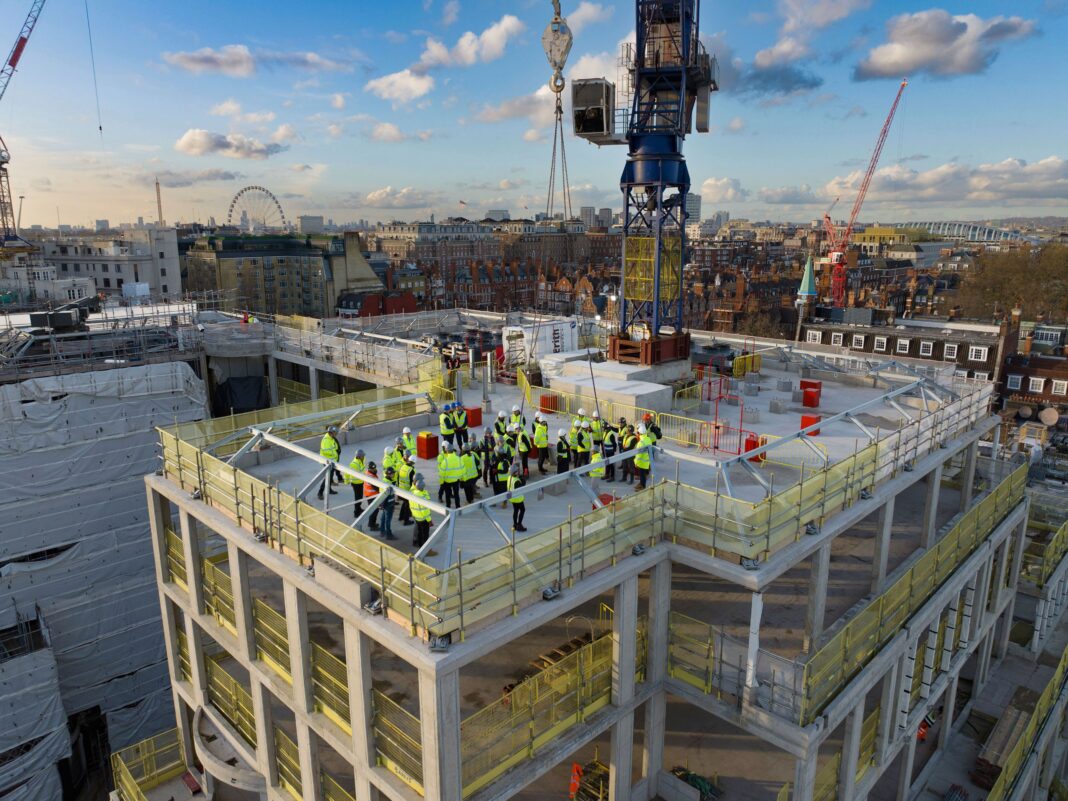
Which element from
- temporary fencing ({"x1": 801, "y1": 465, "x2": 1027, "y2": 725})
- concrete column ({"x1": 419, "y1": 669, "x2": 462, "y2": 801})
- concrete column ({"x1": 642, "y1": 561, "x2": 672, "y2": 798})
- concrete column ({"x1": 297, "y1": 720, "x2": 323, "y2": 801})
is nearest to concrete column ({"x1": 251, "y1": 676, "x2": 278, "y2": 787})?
concrete column ({"x1": 297, "y1": 720, "x2": 323, "y2": 801})

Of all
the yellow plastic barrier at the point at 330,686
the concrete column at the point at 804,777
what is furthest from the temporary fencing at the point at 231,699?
the concrete column at the point at 804,777

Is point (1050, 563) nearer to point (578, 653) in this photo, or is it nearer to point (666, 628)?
point (666, 628)

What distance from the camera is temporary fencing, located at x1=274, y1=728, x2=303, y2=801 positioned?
15.7m

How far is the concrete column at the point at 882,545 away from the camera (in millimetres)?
17125

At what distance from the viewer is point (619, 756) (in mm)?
14039

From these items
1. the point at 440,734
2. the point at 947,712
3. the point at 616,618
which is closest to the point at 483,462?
the point at 616,618

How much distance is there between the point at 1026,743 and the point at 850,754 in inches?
399

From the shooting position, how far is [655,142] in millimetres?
27516

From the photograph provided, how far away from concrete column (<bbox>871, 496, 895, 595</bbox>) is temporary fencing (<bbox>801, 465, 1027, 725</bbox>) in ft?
2.58

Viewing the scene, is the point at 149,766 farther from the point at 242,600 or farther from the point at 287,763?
the point at 242,600

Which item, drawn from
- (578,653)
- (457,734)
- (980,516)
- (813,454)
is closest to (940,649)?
(980,516)

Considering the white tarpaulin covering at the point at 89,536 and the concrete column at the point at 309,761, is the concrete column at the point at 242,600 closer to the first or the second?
the concrete column at the point at 309,761

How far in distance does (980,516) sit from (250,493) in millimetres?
20109

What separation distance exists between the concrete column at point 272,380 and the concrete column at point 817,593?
34.7 metres
